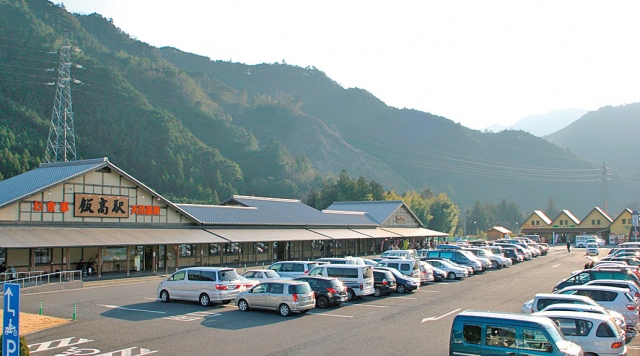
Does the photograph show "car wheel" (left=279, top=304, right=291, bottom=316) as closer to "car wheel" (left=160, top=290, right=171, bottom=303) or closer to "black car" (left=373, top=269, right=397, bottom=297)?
"car wheel" (left=160, top=290, right=171, bottom=303)

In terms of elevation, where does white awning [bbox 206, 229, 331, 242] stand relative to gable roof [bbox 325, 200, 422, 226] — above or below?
below

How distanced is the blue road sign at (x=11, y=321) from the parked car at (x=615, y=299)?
16.6 m

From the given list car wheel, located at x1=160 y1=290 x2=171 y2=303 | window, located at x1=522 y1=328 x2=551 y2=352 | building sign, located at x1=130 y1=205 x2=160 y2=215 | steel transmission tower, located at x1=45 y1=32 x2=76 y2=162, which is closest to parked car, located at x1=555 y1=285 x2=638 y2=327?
window, located at x1=522 y1=328 x2=551 y2=352

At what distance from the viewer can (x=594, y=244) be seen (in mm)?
60219

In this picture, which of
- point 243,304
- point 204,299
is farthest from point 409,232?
point 243,304

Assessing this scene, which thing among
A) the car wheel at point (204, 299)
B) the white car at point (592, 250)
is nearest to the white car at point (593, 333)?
the car wheel at point (204, 299)

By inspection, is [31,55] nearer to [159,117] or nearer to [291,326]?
[159,117]

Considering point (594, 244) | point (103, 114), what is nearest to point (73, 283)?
point (594, 244)

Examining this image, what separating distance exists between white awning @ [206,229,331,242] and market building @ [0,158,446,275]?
0.10 meters

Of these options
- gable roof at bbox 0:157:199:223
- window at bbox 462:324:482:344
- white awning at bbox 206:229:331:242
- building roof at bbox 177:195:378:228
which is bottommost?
window at bbox 462:324:482:344

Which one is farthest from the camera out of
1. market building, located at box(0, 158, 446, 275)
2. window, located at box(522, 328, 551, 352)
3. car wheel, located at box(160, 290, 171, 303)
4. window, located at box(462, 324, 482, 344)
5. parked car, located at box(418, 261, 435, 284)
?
market building, located at box(0, 158, 446, 275)

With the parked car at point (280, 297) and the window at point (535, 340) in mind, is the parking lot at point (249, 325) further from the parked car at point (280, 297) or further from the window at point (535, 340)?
the window at point (535, 340)

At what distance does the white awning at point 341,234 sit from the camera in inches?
2157

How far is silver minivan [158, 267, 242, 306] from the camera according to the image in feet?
76.5
